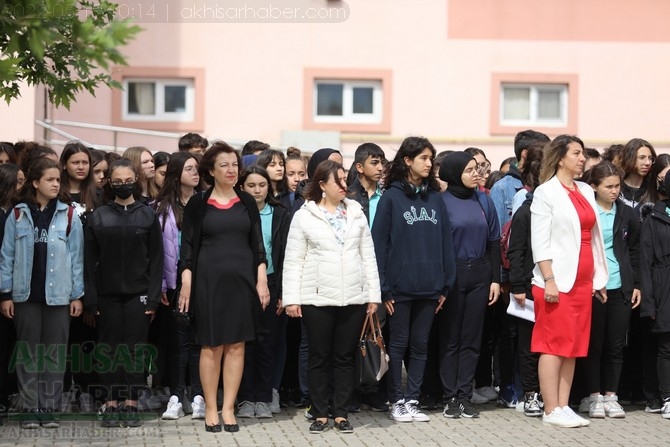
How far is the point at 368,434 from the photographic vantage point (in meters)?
8.73

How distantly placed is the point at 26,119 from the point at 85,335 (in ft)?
22.0

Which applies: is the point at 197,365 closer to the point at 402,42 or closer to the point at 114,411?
the point at 114,411

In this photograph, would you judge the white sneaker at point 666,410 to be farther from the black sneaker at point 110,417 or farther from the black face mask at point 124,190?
the black face mask at point 124,190

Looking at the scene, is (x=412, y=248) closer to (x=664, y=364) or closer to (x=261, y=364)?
(x=261, y=364)

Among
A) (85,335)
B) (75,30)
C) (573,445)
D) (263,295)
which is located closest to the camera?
(75,30)

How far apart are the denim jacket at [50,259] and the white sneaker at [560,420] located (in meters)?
3.80

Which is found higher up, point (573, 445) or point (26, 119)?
point (26, 119)

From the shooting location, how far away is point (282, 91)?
18.7 m

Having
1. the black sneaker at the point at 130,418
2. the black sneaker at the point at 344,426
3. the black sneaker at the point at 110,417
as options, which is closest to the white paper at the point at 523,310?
the black sneaker at the point at 344,426

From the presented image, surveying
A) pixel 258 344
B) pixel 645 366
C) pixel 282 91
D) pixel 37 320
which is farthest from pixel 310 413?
pixel 282 91

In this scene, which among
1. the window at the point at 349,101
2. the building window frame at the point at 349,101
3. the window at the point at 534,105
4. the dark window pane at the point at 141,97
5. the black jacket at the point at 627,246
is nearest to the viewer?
the black jacket at the point at 627,246

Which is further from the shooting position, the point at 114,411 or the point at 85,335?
the point at 85,335

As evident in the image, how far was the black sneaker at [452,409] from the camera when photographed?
944 cm

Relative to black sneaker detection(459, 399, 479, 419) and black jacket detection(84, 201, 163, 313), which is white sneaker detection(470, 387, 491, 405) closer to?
black sneaker detection(459, 399, 479, 419)
